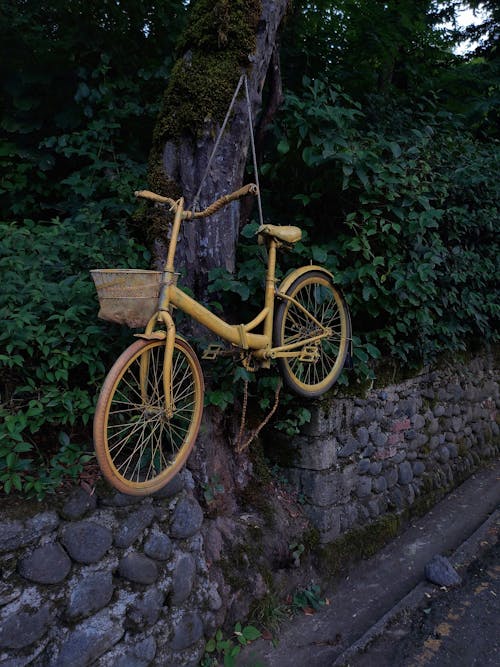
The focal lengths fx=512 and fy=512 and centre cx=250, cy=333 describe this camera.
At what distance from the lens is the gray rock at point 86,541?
229cm

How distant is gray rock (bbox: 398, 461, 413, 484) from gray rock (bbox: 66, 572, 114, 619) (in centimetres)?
308

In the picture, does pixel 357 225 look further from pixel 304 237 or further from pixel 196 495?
pixel 196 495

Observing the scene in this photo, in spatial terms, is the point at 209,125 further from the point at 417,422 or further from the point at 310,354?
the point at 417,422

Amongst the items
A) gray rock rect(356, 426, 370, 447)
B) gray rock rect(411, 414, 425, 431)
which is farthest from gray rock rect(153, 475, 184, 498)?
gray rock rect(411, 414, 425, 431)

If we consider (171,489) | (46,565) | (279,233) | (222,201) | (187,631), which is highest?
(222,201)

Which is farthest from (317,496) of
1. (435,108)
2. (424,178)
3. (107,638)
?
(435,108)

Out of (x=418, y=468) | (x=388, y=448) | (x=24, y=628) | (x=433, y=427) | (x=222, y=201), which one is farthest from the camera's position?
(x=433, y=427)

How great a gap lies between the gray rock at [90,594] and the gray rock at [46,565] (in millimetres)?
96

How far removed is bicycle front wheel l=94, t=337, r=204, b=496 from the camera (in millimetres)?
2100

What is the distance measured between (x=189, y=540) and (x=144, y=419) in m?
0.80

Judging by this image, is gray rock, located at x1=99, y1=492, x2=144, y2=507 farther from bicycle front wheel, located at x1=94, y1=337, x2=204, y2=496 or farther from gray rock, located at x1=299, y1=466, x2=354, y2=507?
gray rock, located at x1=299, y1=466, x2=354, y2=507

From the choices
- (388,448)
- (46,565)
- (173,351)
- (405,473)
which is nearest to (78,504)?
(46,565)

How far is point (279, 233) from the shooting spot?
2998 millimetres

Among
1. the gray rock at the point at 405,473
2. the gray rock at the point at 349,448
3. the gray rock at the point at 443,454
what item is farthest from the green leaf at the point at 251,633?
the gray rock at the point at 443,454
